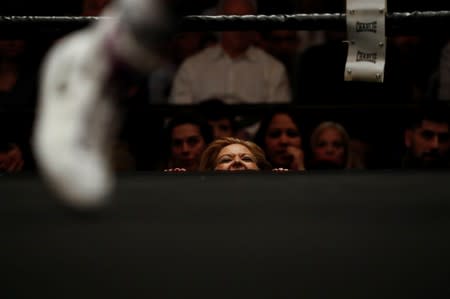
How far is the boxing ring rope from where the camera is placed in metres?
1.59

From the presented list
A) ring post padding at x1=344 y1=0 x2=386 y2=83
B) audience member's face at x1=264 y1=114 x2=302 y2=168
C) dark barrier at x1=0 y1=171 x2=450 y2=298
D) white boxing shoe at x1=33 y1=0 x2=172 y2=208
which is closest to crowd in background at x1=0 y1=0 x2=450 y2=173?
audience member's face at x1=264 y1=114 x2=302 y2=168

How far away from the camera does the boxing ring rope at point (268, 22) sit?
62.6 inches

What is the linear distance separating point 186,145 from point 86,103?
1.63 metres

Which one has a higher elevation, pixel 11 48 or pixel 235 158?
pixel 11 48

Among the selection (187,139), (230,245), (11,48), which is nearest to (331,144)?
(187,139)

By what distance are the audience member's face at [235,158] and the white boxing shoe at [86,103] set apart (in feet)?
3.77

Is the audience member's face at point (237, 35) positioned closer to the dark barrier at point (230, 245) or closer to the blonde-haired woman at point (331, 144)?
the blonde-haired woman at point (331, 144)

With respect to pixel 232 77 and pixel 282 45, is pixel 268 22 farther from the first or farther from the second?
pixel 282 45

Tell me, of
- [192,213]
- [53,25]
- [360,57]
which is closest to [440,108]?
[360,57]

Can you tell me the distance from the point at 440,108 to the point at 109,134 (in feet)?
5.59

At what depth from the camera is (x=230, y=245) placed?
1182mm

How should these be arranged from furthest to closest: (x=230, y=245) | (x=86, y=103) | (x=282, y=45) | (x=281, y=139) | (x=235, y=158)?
(x=282, y=45) < (x=281, y=139) < (x=235, y=158) < (x=230, y=245) < (x=86, y=103)

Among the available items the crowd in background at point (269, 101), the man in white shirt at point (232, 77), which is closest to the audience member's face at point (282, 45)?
the crowd in background at point (269, 101)

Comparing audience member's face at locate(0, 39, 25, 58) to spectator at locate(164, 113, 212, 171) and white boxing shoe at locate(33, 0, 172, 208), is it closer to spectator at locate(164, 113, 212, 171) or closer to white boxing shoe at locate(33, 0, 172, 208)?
spectator at locate(164, 113, 212, 171)
